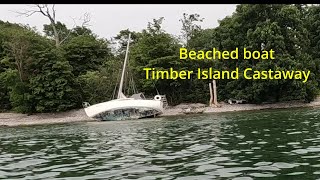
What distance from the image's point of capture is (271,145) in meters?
12.9

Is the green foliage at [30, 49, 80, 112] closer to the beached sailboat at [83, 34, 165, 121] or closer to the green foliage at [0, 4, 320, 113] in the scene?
the green foliage at [0, 4, 320, 113]

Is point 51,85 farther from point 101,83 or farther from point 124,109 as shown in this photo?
point 124,109

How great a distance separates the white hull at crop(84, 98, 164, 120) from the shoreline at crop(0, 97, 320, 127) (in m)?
1.23

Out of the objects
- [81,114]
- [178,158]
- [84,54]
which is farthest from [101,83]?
[178,158]

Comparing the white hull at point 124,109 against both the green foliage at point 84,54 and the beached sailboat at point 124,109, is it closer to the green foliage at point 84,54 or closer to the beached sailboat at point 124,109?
the beached sailboat at point 124,109

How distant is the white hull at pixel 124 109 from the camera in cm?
3309

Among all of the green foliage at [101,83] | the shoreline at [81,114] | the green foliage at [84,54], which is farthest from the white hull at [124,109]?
the green foliage at [84,54]

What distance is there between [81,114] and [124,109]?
19.6 ft

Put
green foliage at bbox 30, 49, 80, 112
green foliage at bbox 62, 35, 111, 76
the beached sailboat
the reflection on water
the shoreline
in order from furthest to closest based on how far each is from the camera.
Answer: green foliage at bbox 62, 35, 111, 76 < green foliage at bbox 30, 49, 80, 112 < the shoreline < the beached sailboat < the reflection on water

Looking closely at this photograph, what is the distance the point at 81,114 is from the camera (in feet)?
124

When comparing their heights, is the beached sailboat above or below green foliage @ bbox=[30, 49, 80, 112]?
below

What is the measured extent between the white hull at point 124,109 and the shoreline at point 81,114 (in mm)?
1230

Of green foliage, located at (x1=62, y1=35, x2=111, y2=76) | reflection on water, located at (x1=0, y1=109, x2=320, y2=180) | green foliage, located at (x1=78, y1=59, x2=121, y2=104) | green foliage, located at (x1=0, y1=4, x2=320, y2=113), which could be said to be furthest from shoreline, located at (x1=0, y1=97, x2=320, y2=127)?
reflection on water, located at (x1=0, y1=109, x2=320, y2=180)

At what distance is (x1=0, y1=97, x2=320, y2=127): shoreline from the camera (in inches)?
1374
